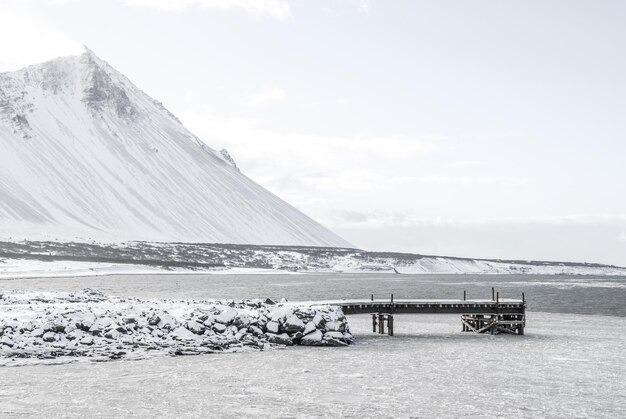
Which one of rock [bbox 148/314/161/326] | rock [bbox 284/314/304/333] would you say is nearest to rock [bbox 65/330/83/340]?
rock [bbox 148/314/161/326]

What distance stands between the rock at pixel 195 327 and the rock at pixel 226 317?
127 centimetres

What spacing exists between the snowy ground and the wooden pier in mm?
8690

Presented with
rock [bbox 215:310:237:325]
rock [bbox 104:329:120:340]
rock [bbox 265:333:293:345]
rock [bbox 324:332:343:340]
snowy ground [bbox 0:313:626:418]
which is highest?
rock [bbox 215:310:237:325]

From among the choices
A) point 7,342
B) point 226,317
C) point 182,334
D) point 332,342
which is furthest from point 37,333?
point 332,342

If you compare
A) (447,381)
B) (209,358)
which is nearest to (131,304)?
(209,358)

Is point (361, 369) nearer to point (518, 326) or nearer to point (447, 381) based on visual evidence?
point (447, 381)

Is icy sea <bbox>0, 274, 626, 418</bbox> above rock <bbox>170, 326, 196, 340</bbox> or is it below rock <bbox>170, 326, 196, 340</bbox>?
below

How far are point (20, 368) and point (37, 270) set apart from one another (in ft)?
451

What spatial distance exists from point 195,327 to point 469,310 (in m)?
21.5

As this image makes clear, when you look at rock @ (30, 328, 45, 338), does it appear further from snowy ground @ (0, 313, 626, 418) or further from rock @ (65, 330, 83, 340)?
snowy ground @ (0, 313, 626, 418)

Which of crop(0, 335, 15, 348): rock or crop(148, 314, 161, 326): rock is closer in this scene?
crop(0, 335, 15, 348): rock

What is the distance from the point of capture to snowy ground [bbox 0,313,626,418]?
24.0 meters

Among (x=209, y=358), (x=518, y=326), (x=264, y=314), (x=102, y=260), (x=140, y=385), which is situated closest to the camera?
(x=140, y=385)

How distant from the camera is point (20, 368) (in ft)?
106
